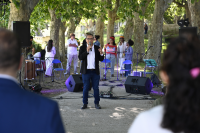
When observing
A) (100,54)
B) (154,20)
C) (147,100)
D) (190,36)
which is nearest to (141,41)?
(154,20)

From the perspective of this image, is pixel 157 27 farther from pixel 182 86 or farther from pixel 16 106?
pixel 16 106

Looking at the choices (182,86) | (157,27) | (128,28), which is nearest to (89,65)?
→ (182,86)

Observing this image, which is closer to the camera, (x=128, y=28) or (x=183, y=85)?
(x=183, y=85)

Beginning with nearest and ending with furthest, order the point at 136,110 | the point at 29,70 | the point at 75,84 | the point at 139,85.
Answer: the point at 136,110
the point at 139,85
the point at 75,84
the point at 29,70

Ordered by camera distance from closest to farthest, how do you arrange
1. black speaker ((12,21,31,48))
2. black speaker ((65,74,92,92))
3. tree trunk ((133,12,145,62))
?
black speaker ((12,21,31,48)) < black speaker ((65,74,92,92)) < tree trunk ((133,12,145,62))

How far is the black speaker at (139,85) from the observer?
8820 mm

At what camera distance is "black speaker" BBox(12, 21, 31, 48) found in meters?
7.98

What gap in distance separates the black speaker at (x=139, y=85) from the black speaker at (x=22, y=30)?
3639mm

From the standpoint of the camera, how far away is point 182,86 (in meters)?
1.29

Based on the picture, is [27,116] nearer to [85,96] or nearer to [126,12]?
[85,96]

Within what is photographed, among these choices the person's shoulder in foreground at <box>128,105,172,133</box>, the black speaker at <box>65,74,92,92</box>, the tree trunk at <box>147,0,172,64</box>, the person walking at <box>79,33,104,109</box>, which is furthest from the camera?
the tree trunk at <box>147,0,172,64</box>

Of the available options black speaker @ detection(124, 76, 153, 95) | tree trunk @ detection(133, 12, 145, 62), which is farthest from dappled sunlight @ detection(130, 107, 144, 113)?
tree trunk @ detection(133, 12, 145, 62)

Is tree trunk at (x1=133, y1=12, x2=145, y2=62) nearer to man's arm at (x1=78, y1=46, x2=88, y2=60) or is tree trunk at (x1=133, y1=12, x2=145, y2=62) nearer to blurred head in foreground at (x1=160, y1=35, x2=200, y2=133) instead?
man's arm at (x1=78, y1=46, x2=88, y2=60)

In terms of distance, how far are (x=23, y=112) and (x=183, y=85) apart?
0.81 metres
